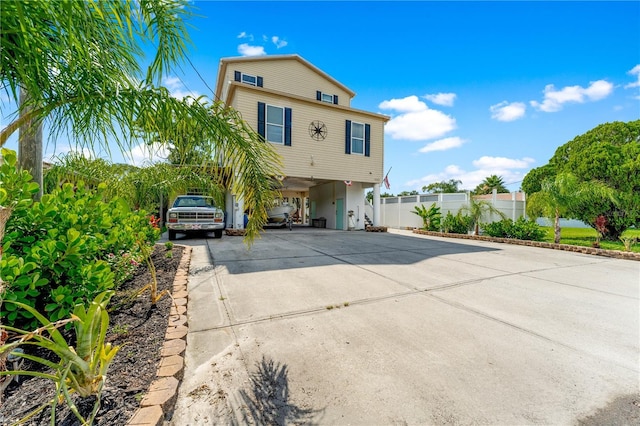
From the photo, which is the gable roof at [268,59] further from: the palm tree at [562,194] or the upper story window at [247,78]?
the palm tree at [562,194]

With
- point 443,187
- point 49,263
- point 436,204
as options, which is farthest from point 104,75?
point 443,187

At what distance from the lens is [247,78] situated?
14789 mm

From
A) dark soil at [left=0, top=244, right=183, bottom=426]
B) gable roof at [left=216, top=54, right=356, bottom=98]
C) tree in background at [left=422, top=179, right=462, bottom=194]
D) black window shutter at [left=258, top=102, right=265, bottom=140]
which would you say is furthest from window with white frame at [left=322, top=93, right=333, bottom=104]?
tree in background at [left=422, top=179, right=462, bottom=194]

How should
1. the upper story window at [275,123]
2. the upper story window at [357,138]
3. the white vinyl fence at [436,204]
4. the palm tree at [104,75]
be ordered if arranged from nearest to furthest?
the palm tree at [104,75] → the upper story window at [275,123] → the upper story window at [357,138] → the white vinyl fence at [436,204]

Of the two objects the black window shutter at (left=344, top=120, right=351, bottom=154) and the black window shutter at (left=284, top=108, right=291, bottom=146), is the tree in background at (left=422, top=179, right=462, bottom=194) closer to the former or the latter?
the black window shutter at (left=344, top=120, right=351, bottom=154)

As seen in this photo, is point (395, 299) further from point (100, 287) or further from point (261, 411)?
point (100, 287)

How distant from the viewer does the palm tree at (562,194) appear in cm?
970

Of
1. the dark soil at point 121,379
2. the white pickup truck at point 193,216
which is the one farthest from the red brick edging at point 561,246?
the dark soil at point 121,379

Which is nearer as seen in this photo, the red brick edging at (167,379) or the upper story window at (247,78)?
the red brick edging at (167,379)

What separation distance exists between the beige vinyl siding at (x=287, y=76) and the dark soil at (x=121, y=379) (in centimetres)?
1401

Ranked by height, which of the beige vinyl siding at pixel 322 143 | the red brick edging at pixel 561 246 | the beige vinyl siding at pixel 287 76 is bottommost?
the red brick edging at pixel 561 246

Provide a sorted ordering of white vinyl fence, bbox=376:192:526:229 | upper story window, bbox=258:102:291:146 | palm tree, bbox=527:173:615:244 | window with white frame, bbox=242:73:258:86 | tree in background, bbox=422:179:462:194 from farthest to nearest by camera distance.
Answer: tree in background, bbox=422:179:462:194
white vinyl fence, bbox=376:192:526:229
window with white frame, bbox=242:73:258:86
upper story window, bbox=258:102:291:146
palm tree, bbox=527:173:615:244

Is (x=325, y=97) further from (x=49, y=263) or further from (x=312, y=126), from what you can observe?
(x=49, y=263)

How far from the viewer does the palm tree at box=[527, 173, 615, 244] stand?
970 centimetres
